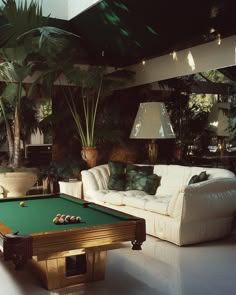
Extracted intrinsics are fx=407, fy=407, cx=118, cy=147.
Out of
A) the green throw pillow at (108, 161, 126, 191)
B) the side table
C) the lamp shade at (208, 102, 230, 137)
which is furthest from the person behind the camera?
the side table

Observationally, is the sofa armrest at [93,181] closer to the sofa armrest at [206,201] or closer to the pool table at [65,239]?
the sofa armrest at [206,201]

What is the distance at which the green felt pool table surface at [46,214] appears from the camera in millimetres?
3400

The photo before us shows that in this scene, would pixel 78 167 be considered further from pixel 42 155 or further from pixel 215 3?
pixel 215 3

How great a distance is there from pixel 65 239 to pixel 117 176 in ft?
11.6

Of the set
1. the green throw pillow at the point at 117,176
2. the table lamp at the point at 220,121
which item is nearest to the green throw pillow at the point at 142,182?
the green throw pillow at the point at 117,176

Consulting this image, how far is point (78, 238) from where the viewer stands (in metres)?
3.22

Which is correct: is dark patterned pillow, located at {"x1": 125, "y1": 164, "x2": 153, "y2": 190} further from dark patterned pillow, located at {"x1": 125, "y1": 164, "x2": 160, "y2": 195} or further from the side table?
the side table

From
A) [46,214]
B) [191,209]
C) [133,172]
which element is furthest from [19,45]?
[191,209]

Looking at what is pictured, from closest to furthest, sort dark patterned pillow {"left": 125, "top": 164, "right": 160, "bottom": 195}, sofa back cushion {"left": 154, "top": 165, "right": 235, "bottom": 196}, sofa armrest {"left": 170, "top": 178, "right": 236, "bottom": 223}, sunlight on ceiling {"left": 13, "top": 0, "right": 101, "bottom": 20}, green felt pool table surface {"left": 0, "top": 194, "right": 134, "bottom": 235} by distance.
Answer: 1. green felt pool table surface {"left": 0, "top": 194, "right": 134, "bottom": 235}
2. sofa armrest {"left": 170, "top": 178, "right": 236, "bottom": 223}
3. sofa back cushion {"left": 154, "top": 165, "right": 235, "bottom": 196}
4. dark patterned pillow {"left": 125, "top": 164, "right": 160, "bottom": 195}
5. sunlight on ceiling {"left": 13, "top": 0, "right": 101, "bottom": 20}

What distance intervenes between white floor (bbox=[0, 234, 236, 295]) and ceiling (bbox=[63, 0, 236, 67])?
3099 millimetres

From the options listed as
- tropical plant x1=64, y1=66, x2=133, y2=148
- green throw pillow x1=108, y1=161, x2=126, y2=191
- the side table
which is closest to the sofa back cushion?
green throw pillow x1=108, y1=161, x2=126, y2=191

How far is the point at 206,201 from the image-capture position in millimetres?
4926

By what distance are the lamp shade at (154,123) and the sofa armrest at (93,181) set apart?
937mm

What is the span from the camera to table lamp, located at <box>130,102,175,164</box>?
6926 mm
